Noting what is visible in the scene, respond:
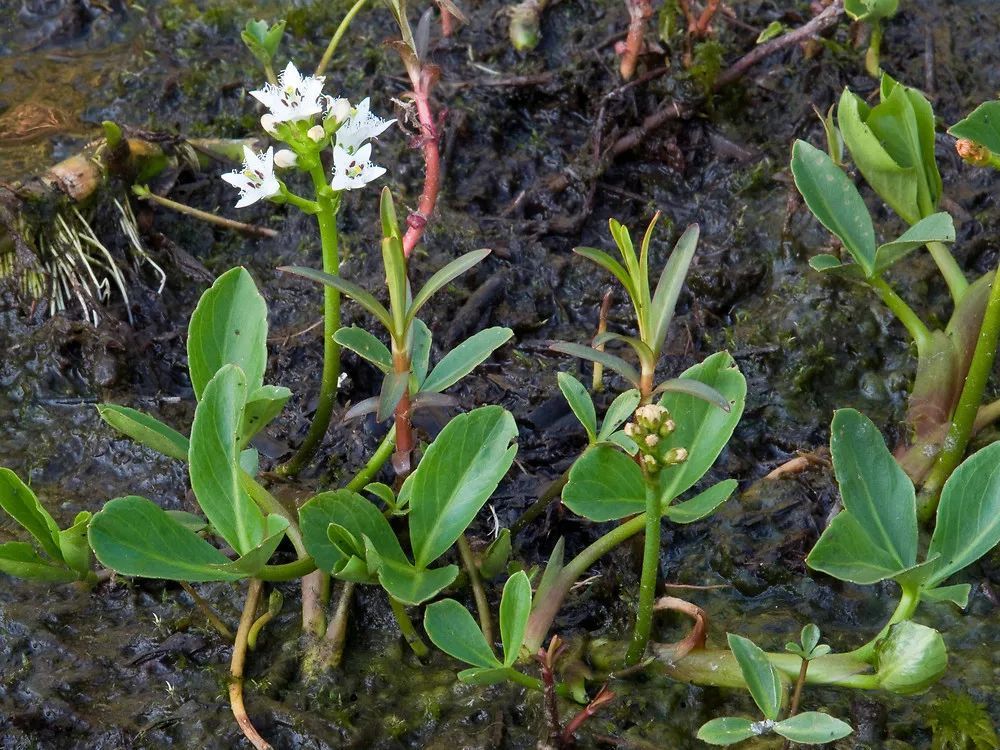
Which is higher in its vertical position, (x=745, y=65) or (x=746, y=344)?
(x=745, y=65)

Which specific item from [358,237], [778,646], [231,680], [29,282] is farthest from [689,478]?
[29,282]

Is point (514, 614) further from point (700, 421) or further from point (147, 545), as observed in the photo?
point (147, 545)

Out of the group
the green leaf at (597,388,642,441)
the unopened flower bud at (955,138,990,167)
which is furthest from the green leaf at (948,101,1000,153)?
the green leaf at (597,388,642,441)

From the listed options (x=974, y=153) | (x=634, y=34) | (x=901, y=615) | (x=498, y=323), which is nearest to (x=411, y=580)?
(x=901, y=615)

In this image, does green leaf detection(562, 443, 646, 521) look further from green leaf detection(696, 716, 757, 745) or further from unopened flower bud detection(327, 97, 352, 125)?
unopened flower bud detection(327, 97, 352, 125)

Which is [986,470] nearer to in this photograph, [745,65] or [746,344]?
[746,344]

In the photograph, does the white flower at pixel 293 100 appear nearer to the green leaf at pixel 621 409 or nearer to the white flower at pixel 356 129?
the white flower at pixel 356 129
